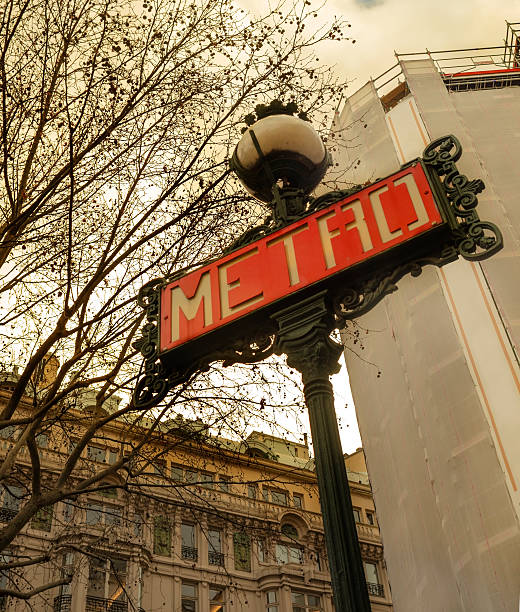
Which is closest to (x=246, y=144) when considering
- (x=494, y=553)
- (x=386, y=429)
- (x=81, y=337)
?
(x=81, y=337)

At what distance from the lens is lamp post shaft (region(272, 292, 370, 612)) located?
248 cm

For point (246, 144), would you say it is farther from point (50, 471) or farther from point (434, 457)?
point (50, 471)

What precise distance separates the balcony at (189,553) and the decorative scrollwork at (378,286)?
24686 millimetres

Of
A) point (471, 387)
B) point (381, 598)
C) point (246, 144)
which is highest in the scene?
point (381, 598)

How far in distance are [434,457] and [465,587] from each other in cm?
220

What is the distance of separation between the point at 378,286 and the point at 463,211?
0.63 metres

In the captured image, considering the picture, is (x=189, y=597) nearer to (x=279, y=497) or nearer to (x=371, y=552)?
A: (x=279, y=497)

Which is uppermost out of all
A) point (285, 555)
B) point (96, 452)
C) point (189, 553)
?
point (96, 452)

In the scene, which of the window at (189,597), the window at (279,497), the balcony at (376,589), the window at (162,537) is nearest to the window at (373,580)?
the balcony at (376,589)

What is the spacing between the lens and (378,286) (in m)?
3.28

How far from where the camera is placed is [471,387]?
34.8 ft

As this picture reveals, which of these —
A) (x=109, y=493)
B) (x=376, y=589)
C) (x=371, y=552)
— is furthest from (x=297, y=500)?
(x=109, y=493)

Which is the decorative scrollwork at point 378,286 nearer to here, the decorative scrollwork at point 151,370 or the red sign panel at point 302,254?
the red sign panel at point 302,254

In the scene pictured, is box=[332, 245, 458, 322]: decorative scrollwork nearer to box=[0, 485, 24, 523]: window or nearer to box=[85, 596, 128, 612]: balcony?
box=[0, 485, 24, 523]: window
